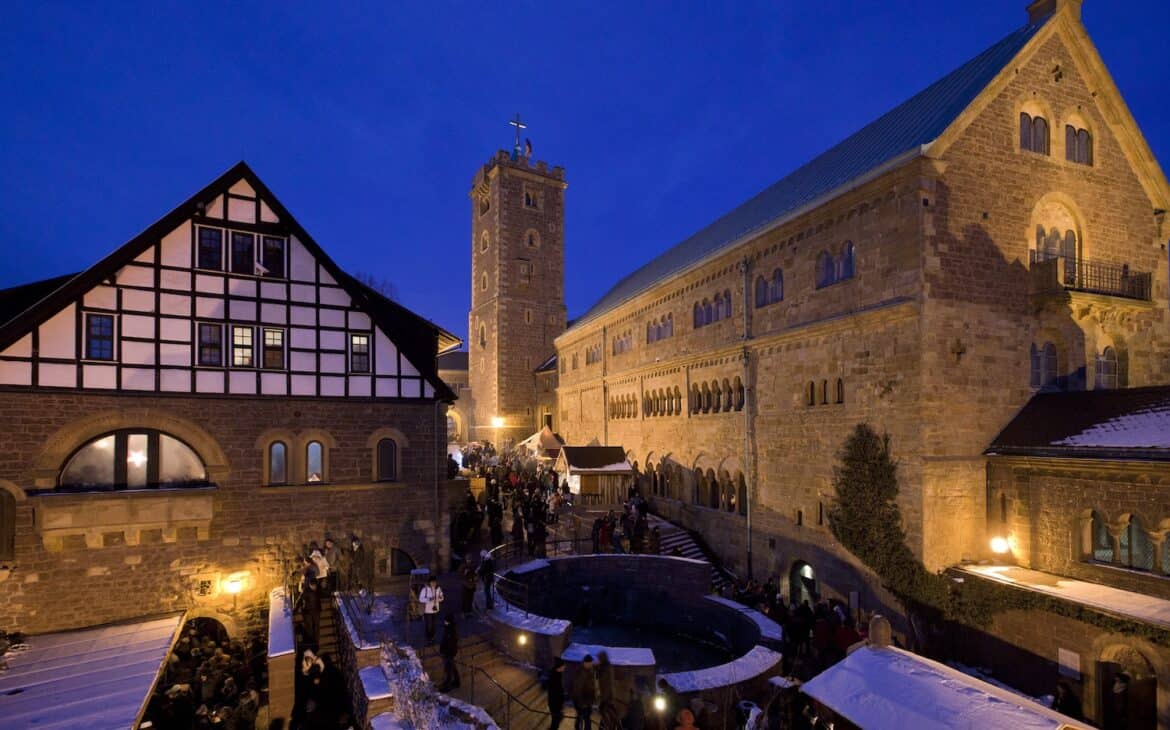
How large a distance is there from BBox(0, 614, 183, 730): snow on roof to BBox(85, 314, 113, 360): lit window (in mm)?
7027

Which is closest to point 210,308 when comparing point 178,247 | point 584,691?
point 178,247

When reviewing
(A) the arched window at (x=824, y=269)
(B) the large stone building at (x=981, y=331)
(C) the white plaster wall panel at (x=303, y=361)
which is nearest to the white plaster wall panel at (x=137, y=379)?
(C) the white plaster wall panel at (x=303, y=361)

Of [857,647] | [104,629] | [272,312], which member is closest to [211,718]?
[104,629]

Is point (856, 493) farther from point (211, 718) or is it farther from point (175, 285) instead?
point (175, 285)

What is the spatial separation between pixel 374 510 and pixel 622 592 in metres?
9.01

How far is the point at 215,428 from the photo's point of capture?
18297mm

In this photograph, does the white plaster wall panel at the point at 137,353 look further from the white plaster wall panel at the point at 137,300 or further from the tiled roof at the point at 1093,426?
the tiled roof at the point at 1093,426

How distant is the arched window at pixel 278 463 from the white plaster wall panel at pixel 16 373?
5.88 m

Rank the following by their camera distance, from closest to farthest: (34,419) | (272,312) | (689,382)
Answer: (34,419) < (272,312) < (689,382)

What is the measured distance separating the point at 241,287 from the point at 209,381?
112 inches

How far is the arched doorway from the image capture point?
2161 centimetres

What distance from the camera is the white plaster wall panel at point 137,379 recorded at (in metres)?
17.2

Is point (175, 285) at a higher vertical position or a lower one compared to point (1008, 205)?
lower

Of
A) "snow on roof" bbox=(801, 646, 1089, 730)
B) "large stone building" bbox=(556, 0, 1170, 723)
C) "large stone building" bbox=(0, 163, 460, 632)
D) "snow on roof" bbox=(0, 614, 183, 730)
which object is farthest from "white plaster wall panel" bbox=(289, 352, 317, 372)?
"snow on roof" bbox=(801, 646, 1089, 730)
